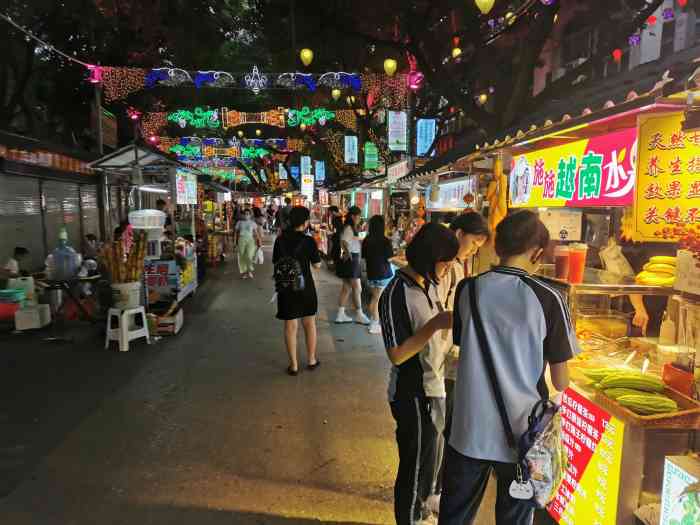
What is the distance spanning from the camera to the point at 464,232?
3533 millimetres

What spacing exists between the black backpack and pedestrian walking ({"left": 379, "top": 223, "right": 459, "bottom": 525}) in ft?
9.91

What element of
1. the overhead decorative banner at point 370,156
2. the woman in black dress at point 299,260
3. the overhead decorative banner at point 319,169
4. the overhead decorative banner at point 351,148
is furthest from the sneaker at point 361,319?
the overhead decorative banner at point 319,169

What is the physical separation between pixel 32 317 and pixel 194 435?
5164mm

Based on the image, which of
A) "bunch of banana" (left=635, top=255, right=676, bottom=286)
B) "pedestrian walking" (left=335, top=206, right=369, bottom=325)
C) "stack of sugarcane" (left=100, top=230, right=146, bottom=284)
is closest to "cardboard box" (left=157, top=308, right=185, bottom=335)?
"stack of sugarcane" (left=100, top=230, right=146, bottom=284)

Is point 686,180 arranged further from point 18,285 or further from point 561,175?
point 18,285

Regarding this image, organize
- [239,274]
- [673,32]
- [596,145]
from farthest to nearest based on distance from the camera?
1. [239,274]
2. [673,32]
3. [596,145]

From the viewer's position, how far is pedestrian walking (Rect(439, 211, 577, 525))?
1.97m

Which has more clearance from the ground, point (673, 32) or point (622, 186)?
point (673, 32)

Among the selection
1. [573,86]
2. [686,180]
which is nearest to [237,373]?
[686,180]

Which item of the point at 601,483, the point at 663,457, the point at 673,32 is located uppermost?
the point at 673,32

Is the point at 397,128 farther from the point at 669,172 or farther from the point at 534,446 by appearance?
the point at 534,446

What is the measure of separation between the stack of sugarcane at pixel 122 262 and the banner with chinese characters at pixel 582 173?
5.45 meters

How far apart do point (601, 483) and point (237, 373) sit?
433 centimetres

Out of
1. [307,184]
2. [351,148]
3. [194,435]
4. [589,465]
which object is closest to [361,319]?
[194,435]
